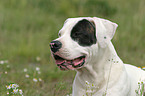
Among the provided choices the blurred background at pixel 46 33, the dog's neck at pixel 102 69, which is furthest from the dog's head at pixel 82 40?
the blurred background at pixel 46 33

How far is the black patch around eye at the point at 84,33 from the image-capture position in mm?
2518

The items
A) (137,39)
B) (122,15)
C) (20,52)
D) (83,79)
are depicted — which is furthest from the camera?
(122,15)

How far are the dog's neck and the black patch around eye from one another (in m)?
0.20

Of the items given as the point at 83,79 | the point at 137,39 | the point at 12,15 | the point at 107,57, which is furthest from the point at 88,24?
the point at 12,15

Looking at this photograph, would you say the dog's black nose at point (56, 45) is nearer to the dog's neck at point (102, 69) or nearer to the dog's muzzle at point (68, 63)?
the dog's muzzle at point (68, 63)

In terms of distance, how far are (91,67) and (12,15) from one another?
4870mm

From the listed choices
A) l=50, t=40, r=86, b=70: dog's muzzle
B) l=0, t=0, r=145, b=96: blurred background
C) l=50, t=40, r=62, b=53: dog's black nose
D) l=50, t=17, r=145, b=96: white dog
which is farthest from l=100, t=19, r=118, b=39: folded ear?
l=0, t=0, r=145, b=96: blurred background

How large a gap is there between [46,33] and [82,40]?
165 inches

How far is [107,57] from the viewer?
2703 mm

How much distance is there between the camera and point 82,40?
2.53m

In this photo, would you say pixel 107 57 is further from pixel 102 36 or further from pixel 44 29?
pixel 44 29

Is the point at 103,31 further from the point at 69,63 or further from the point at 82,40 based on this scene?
the point at 69,63

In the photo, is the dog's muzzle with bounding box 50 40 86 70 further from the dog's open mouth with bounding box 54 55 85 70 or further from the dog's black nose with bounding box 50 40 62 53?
the dog's black nose with bounding box 50 40 62 53

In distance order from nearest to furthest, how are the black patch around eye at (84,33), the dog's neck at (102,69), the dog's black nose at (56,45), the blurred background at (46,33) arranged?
the dog's black nose at (56,45) < the black patch around eye at (84,33) < the dog's neck at (102,69) < the blurred background at (46,33)
